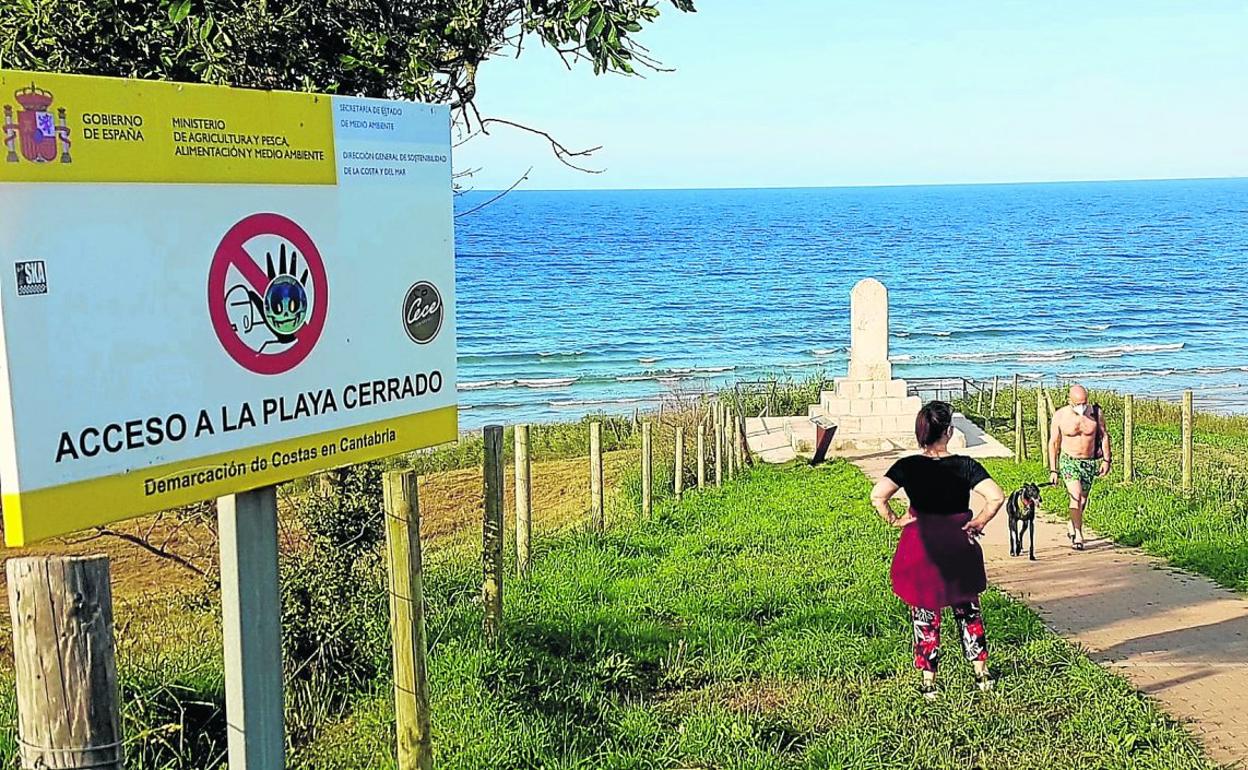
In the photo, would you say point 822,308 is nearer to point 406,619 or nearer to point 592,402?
point 592,402

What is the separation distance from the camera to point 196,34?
5.21 m

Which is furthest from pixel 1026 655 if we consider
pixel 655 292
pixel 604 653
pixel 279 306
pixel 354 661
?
pixel 655 292

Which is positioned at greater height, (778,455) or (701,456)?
(701,456)

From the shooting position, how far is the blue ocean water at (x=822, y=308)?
4156cm

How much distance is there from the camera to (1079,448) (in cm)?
1160

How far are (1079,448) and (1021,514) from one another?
42.4 inches

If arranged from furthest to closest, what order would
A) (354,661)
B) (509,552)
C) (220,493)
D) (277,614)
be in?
(509,552) < (354,661) < (277,614) < (220,493)

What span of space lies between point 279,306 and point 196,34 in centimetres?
201

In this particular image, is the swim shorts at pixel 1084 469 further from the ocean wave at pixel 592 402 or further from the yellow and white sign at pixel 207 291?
the ocean wave at pixel 592 402

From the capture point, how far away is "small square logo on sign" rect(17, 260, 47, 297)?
3035 millimetres

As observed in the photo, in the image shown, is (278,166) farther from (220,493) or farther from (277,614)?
(277,614)

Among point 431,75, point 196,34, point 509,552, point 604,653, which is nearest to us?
point 196,34

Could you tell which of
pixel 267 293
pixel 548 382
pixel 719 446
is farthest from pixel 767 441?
pixel 548 382

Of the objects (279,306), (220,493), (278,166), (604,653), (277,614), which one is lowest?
(604,653)
